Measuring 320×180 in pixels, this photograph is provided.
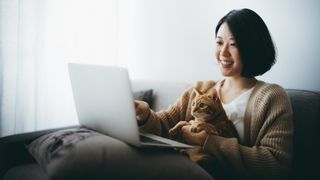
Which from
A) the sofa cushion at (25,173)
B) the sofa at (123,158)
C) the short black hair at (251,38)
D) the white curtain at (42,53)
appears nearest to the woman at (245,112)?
the short black hair at (251,38)

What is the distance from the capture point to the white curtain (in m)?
1.77

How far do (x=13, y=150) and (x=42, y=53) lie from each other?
94 cm

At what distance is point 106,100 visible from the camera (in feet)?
2.55

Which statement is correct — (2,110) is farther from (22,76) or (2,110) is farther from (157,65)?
(157,65)

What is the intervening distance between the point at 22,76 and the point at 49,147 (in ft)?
3.92

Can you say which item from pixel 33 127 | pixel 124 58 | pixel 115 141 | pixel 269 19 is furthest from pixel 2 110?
pixel 269 19

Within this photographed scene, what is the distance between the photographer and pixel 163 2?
2047 millimetres

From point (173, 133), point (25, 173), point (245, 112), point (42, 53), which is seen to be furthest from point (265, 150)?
point (42, 53)

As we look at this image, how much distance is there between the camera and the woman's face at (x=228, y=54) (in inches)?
43.8

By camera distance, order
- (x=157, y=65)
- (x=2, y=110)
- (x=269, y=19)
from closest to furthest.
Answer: (x=269, y=19) < (x=2, y=110) < (x=157, y=65)

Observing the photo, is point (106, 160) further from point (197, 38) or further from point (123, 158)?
Answer: point (197, 38)

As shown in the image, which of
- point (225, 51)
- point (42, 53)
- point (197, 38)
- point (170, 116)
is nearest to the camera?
point (225, 51)

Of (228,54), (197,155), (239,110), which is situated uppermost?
(228,54)

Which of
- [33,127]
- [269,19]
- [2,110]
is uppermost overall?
[269,19]
